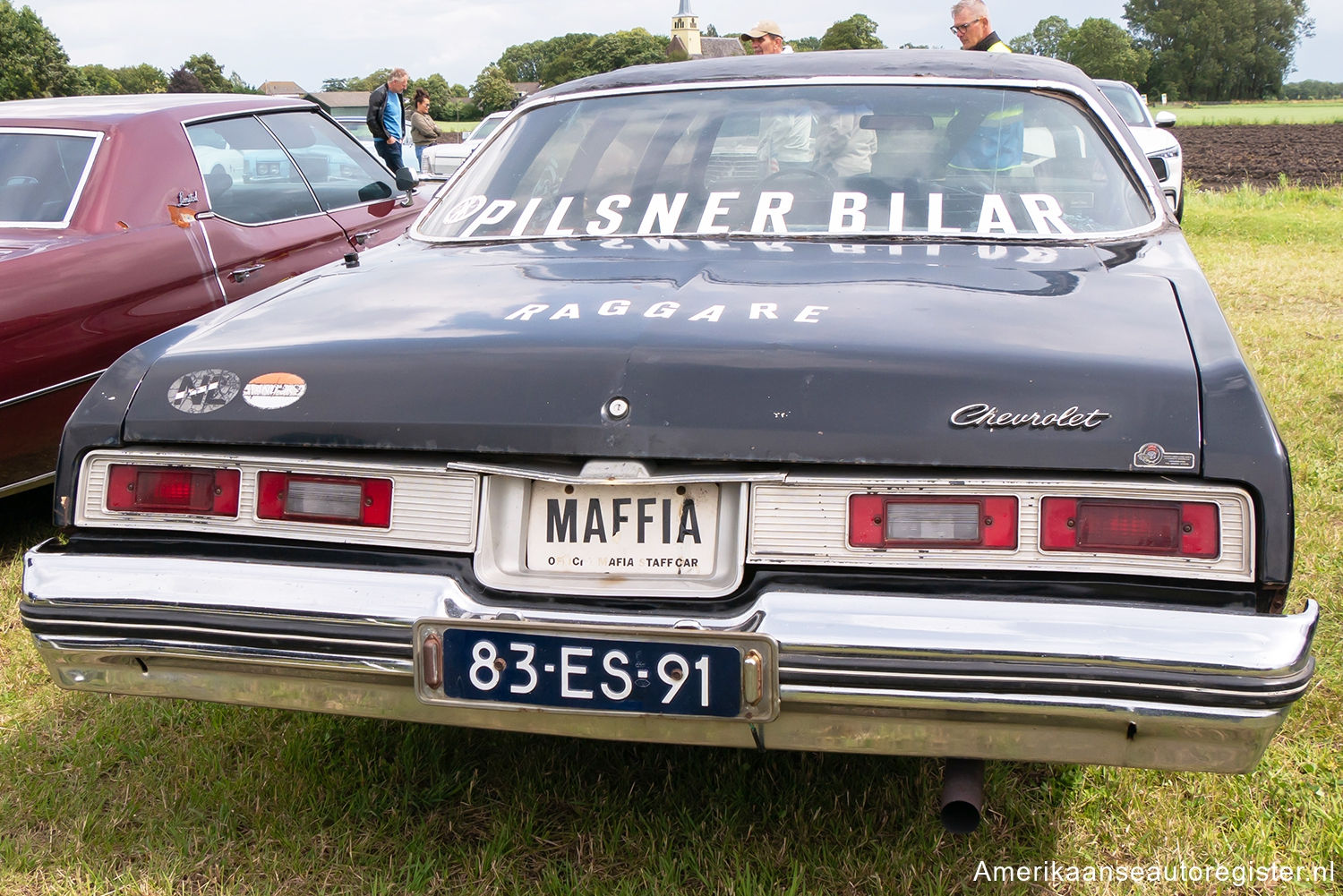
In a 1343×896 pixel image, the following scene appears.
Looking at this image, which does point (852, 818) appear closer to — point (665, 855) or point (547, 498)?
point (665, 855)

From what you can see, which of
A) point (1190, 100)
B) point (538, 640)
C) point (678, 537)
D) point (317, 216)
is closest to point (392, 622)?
point (538, 640)

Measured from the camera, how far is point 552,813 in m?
2.32

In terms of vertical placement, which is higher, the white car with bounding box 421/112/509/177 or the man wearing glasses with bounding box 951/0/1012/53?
the man wearing glasses with bounding box 951/0/1012/53

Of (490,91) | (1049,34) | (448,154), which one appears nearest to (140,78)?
(490,91)

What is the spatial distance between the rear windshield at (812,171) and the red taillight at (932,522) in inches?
38.4

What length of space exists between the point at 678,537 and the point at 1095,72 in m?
90.3

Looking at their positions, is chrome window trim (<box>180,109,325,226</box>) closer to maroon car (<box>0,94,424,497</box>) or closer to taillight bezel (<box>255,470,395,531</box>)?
maroon car (<box>0,94,424,497</box>)

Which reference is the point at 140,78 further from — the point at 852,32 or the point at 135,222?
the point at 135,222

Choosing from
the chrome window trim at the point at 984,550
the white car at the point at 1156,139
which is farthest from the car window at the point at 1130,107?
the chrome window trim at the point at 984,550

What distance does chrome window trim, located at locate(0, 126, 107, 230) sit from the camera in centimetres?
398

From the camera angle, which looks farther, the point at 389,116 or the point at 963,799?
the point at 389,116

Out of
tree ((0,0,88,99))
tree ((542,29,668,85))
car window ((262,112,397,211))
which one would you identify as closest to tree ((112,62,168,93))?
tree ((0,0,88,99))

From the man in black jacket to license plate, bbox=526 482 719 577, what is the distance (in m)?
10.6

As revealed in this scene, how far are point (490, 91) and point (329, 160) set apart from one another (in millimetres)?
91302
